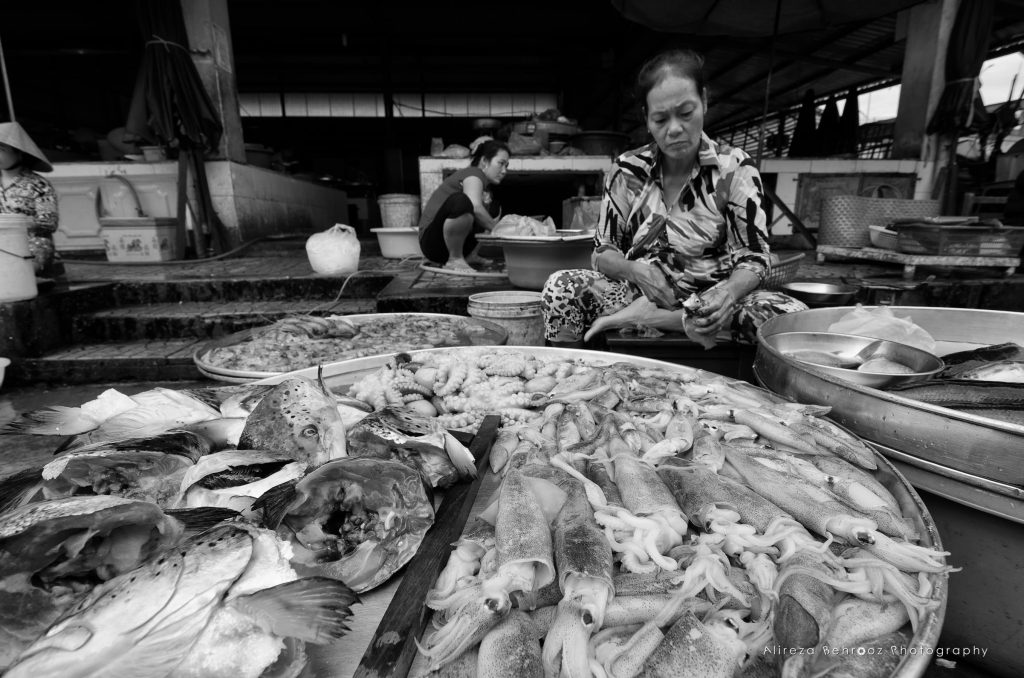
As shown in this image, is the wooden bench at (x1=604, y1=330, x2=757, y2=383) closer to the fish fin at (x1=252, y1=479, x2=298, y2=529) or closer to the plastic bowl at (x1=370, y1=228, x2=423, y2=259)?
the fish fin at (x1=252, y1=479, x2=298, y2=529)

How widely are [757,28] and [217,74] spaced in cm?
756

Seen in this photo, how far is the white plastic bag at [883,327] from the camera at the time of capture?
7.15 ft

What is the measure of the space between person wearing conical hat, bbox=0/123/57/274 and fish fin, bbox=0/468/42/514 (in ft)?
17.2

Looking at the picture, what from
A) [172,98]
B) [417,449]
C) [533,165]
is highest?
[172,98]

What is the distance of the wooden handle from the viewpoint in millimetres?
856

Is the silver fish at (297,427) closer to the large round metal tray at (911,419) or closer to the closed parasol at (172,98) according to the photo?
the large round metal tray at (911,419)

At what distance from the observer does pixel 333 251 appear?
5.38m

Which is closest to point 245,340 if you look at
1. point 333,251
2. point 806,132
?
point 333,251

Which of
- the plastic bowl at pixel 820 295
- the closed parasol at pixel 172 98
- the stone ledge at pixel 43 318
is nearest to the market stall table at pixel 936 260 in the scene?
the plastic bowl at pixel 820 295

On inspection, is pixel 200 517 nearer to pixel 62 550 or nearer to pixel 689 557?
pixel 62 550

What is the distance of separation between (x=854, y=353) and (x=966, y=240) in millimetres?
3888

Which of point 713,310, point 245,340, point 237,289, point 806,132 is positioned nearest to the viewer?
point 713,310

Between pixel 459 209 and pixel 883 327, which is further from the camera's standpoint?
pixel 459 209

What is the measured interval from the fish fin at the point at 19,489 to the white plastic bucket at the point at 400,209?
24.8 feet
